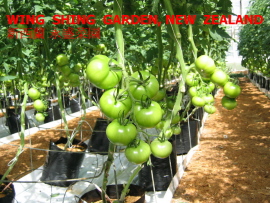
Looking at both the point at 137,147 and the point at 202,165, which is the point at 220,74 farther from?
the point at 202,165

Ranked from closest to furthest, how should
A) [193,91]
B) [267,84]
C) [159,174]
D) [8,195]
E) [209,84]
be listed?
[193,91]
[209,84]
[8,195]
[159,174]
[267,84]

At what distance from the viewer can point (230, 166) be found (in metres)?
3.21

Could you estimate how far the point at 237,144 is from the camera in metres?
4.04

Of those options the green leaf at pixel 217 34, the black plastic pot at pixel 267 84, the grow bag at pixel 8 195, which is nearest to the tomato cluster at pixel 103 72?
the green leaf at pixel 217 34

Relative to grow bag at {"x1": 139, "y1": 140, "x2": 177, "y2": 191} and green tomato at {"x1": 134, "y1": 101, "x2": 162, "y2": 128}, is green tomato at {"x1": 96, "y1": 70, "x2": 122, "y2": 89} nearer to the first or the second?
green tomato at {"x1": 134, "y1": 101, "x2": 162, "y2": 128}

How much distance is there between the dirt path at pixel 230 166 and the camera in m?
2.51

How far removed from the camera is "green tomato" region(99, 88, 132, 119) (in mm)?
712

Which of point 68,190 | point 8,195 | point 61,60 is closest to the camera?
point 61,60

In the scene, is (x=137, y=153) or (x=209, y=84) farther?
(x=209, y=84)

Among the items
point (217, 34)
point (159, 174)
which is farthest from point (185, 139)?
point (217, 34)

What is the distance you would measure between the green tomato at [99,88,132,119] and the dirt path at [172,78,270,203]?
6.45 feet

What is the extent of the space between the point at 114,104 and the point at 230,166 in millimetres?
2866

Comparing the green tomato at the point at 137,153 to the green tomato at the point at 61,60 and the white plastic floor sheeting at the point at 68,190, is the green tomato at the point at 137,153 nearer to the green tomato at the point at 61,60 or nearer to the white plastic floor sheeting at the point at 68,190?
the green tomato at the point at 61,60

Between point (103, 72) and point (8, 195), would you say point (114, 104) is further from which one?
point (8, 195)
